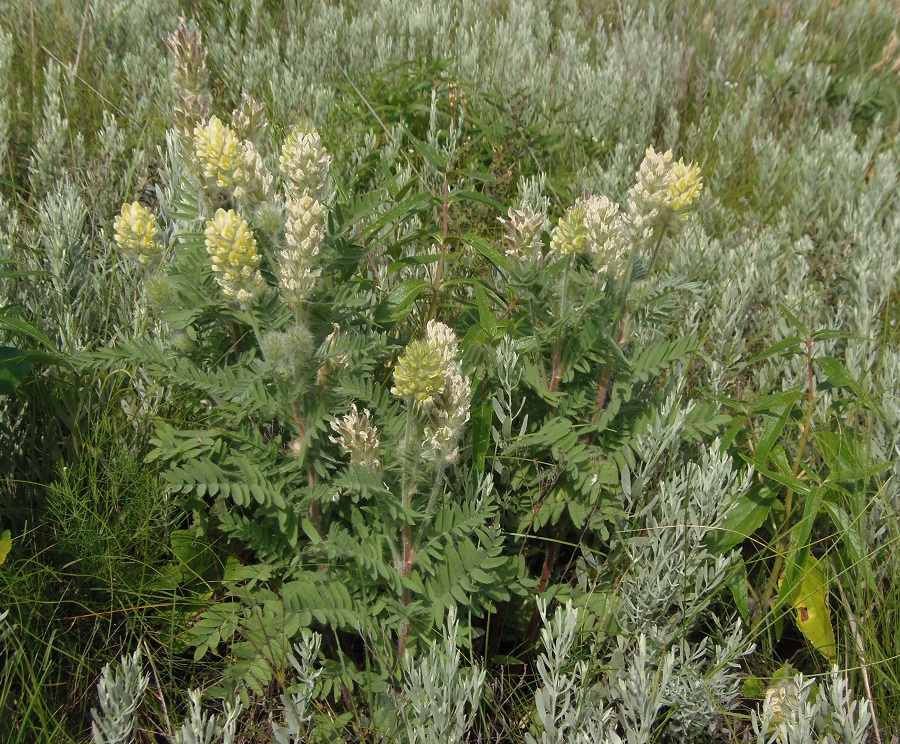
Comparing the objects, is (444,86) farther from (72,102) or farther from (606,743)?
(606,743)

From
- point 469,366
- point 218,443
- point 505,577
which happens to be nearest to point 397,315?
point 469,366

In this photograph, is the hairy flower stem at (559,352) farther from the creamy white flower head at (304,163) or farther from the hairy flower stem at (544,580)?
the creamy white flower head at (304,163)

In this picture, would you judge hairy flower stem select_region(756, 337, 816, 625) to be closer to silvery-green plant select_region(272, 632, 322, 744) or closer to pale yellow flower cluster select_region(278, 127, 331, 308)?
silvery-green plant select_region(272, 632, 322, 744)

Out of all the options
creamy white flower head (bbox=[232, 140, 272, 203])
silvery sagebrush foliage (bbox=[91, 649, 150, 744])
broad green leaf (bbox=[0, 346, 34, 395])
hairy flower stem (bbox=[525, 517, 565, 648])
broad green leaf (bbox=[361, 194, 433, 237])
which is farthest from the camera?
broad green leaf (bbox=[361, 194, 433, 237])

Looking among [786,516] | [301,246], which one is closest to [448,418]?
[301,246]

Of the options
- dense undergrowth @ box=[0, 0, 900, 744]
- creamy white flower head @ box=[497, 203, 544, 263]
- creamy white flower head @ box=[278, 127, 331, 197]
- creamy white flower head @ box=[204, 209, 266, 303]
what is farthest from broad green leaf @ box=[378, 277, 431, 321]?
creamy white flower head @ box=[204, 209, 266, 303]

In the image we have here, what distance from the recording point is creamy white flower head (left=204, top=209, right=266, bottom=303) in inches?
55.6

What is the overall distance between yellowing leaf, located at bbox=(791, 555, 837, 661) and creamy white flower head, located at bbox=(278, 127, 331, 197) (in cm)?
146

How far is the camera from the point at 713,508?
1.76 m

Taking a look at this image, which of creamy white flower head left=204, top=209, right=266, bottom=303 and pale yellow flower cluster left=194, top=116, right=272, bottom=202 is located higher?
pale yellow flower cluster left=194, top=116, right=272, bottom=202

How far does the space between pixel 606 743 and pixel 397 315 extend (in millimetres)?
1062

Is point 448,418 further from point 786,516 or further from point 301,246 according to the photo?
point 786,516

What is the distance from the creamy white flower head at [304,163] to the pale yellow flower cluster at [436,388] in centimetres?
42

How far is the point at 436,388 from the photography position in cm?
140
